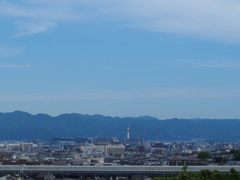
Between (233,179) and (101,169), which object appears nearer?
(233,179)

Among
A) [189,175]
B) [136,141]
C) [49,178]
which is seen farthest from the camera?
[136,141]

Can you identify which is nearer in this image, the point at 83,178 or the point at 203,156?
the point at 83,178

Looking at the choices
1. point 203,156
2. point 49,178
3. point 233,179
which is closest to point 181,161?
point 203,156

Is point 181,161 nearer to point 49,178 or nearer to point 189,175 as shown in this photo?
point 49,178

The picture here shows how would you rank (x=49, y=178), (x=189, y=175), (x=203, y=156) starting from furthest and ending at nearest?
(x=203, y=156)
(x=49, y=178)
(x=189, y=175)

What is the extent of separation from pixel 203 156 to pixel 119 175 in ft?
87.3

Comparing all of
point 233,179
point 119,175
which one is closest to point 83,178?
point 119,175

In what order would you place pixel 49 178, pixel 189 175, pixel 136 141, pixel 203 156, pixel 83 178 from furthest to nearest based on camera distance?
pixel 136 141, pixel 203 156, pixel 83 178, pixel 49 178, pixel 189 175

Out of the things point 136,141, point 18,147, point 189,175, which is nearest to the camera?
point 189,175

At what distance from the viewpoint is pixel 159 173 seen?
2415 inches

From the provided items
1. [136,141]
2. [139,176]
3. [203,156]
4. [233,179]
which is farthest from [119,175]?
[136,141]

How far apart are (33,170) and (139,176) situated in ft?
27.8

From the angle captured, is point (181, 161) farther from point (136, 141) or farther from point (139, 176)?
point (136, 141)

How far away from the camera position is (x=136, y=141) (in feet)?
629
